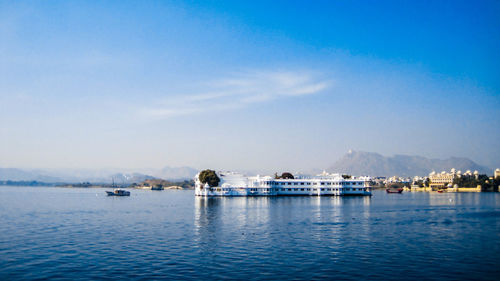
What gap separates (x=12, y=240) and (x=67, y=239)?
17.6ft

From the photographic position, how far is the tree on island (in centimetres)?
14450

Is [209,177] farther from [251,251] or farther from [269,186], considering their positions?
[251,251]

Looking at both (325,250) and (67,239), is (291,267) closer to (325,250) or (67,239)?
(325,250)

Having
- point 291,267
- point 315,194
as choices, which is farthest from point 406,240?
point 315,194

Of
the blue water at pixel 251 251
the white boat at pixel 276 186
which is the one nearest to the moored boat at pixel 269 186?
the white boat at pixel 276 186

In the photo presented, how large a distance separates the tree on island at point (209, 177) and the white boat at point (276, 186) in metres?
1.50

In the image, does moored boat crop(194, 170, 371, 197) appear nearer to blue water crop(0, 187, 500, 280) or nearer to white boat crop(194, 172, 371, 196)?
white boat crop(194, 172, 371, 196)

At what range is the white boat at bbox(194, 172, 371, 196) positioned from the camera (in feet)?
474

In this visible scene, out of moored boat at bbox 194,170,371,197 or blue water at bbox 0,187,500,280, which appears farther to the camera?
moored boat at bbox 194,170,371,197

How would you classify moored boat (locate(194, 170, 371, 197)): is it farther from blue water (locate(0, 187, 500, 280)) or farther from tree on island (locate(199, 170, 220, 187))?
blue water (locate(0, 187, 500, 280))

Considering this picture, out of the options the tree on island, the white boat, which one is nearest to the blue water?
the tree on island

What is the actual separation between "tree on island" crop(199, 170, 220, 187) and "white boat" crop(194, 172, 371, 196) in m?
1.50

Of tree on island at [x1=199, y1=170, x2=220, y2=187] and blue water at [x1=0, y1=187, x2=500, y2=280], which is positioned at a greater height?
tree on island at [x1=199, y1=170, x2=220, y2=187]

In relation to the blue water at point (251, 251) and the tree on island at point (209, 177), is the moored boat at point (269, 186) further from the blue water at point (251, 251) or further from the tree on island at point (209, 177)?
the blue water at point (251, 251)
